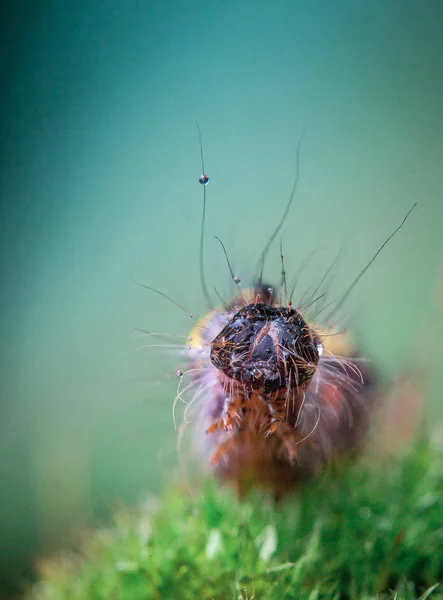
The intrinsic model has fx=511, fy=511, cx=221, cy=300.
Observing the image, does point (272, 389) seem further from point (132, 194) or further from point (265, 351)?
point (132, 194)

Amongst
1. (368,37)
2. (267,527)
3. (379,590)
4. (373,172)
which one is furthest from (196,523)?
(368,37)

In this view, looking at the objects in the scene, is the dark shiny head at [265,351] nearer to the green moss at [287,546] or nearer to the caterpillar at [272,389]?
the caterpillar at [272,389]

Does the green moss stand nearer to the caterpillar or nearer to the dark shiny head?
the caterpillar

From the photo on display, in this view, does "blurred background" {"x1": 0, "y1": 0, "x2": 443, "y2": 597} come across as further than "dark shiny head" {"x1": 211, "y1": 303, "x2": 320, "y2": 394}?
Yes

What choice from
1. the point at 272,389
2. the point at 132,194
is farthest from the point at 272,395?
the point at 132,194

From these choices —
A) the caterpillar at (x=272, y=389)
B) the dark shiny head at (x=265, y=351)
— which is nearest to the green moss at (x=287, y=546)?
the caterpillar at (x=272, y=389)

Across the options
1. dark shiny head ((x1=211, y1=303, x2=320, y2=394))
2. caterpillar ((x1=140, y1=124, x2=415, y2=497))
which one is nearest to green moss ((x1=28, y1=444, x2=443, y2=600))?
caterpillar ((x1=140, y1=124, x2=415, y2=497))

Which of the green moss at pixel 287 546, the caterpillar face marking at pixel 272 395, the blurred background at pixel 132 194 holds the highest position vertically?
the blurred background at pixel 132 194
